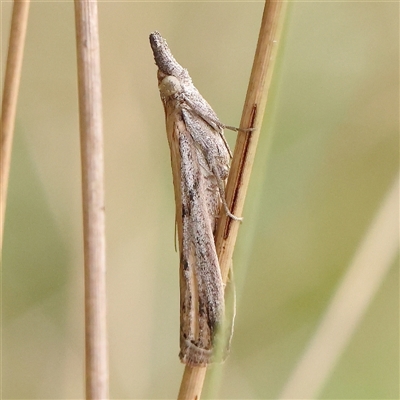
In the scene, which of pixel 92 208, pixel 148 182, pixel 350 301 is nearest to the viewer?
pixel 92 208

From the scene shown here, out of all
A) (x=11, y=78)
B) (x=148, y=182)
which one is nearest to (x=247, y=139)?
(x=11, y=78)

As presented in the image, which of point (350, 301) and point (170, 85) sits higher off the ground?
point (170, 85)

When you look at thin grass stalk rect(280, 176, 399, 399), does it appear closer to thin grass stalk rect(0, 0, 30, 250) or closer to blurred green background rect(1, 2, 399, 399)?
blurred green background rect(1, 2, 399, 399)

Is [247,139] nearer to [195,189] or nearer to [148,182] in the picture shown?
[195,189]

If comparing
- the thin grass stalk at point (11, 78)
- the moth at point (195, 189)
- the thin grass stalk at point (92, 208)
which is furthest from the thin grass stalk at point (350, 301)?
the thin grass stalk at point (11, 78)

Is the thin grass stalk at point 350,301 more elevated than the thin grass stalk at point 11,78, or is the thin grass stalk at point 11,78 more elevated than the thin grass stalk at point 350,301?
the thin grass stalk at point 11,78

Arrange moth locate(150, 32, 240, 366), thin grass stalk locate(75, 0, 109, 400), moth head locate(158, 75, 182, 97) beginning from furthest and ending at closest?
moth head locate(158, 75, 182, 97) → moth locate(150, 32, 240, 366) → thin grass stalk locate(75, 0, 109, 400)

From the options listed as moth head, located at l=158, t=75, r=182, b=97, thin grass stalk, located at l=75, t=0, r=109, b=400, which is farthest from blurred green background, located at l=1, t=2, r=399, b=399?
thin grass stalk, located at l=75, t=0, r=109, b=400

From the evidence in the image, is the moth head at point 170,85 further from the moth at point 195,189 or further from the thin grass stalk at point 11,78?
the thin grass stalk at point 11,78
